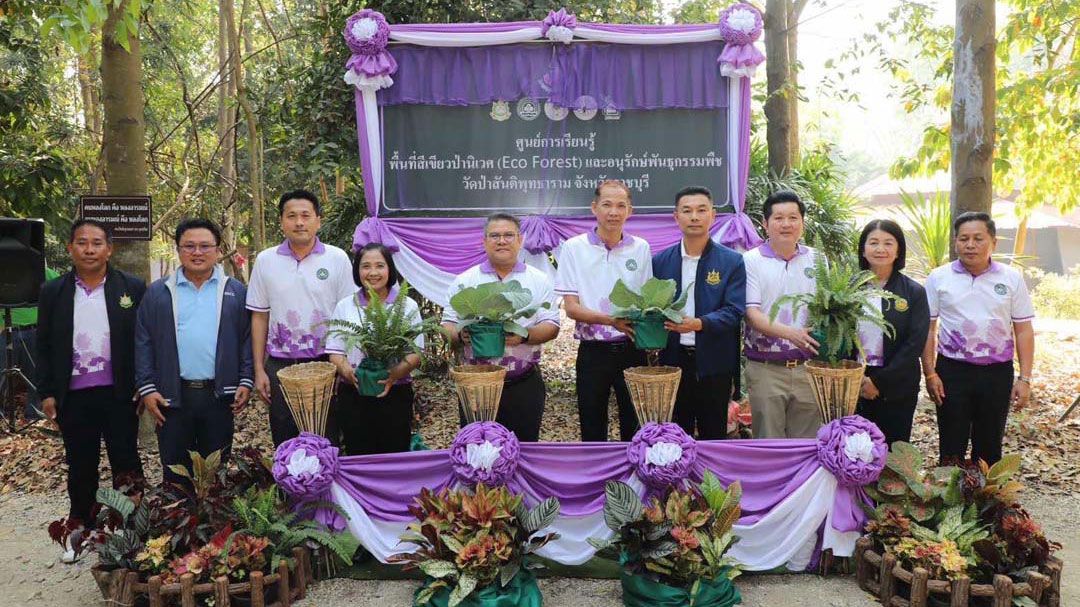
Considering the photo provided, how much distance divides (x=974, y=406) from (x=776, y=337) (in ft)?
3.56

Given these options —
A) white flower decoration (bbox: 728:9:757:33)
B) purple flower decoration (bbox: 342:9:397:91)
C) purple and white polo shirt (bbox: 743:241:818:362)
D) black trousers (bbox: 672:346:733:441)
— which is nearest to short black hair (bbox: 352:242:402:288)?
black trousers (bbox: 672:346:733:441)

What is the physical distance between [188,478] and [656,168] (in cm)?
329

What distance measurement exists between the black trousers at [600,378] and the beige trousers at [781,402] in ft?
1.73

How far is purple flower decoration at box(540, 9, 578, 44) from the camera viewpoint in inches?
196

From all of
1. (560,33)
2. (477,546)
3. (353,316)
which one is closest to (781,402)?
(477,546)

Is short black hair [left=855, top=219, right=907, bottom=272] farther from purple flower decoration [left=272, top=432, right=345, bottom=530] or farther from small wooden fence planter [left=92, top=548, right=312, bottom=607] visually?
small wooden fence planter [left=92, top=548, right=312, bottom=607]

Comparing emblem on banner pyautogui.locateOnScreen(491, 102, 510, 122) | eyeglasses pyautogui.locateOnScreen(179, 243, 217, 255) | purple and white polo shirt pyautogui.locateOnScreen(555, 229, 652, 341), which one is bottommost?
purple and white polo shirt pyautogui.locateOnScreen(555, 229, 652, 341)

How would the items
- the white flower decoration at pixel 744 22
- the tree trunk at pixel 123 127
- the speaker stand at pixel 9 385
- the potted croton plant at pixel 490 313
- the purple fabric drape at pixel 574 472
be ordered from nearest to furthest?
1. the potted croton plant at pixel 490 313
2. the purple fabric drape at pixel 574 472
3. the white flower decoration at pixel 744 22
4. the tree trunk at pixel 123 127
5. the speaker stand at pixel 9 385

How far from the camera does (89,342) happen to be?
3438 mm

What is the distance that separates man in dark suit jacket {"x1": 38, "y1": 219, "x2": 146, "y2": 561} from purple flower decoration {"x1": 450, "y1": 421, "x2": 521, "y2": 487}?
1.49 m

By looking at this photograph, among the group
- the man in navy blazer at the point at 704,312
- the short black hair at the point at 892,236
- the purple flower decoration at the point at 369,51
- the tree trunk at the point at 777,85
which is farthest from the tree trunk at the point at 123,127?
the tree trunk at the point at 777,85

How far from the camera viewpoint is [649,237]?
200 inches

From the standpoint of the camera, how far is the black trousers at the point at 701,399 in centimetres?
351

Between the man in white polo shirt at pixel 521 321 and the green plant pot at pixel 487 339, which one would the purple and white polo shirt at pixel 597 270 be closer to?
the man in white polo shirt at pixel 521 321
